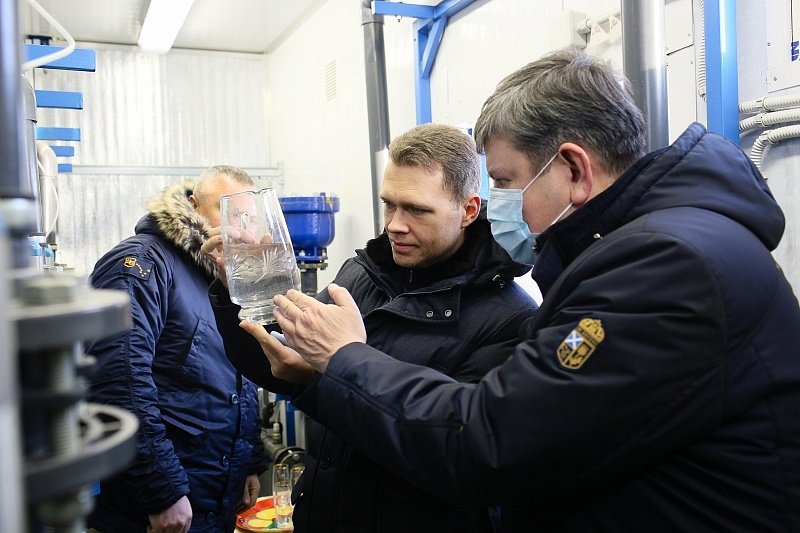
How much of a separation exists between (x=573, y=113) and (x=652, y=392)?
535 mm

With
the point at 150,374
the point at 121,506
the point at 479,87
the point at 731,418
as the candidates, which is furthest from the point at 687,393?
the point at 479,87

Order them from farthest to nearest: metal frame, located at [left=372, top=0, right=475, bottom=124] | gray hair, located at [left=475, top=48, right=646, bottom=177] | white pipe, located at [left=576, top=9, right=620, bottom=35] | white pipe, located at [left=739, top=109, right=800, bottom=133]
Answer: metal frame, located at [left=372, top=0, right=475, bottom=124]
white pipe, located at [left=576, top=9, right=620, bottom=35]
white pipe, located at [left=739, top=109, right=800, bottom=133]
gray hair, located at [left=475, top=48, right=646, bottom=177]

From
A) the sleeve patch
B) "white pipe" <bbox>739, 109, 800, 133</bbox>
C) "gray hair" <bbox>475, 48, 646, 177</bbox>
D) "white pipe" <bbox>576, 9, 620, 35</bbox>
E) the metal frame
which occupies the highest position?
the metal frame

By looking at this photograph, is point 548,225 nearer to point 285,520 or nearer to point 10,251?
point 10,251

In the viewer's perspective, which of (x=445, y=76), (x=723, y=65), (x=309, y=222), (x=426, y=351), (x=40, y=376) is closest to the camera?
(x=40, y=376)

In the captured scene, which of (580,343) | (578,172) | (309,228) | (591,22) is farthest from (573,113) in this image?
(309,228)

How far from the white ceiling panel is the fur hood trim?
4.19 metres

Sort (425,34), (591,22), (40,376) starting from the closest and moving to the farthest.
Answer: (40,376), (591,22), (425,34)

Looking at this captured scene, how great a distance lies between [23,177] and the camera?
0.57 meters

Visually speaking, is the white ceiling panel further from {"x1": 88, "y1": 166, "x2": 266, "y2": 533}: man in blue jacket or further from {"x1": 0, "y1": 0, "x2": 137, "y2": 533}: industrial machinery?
{"x1": 0, "y1": 0, "x2": 137, "y2": 533}: industrial machinery

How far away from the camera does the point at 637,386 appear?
102 cm

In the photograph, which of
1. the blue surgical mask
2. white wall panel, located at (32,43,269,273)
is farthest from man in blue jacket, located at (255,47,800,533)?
white wall panel, located at (32,43,269,273)

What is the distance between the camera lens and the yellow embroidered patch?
41.2 inches

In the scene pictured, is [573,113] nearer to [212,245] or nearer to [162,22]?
[212,245]
